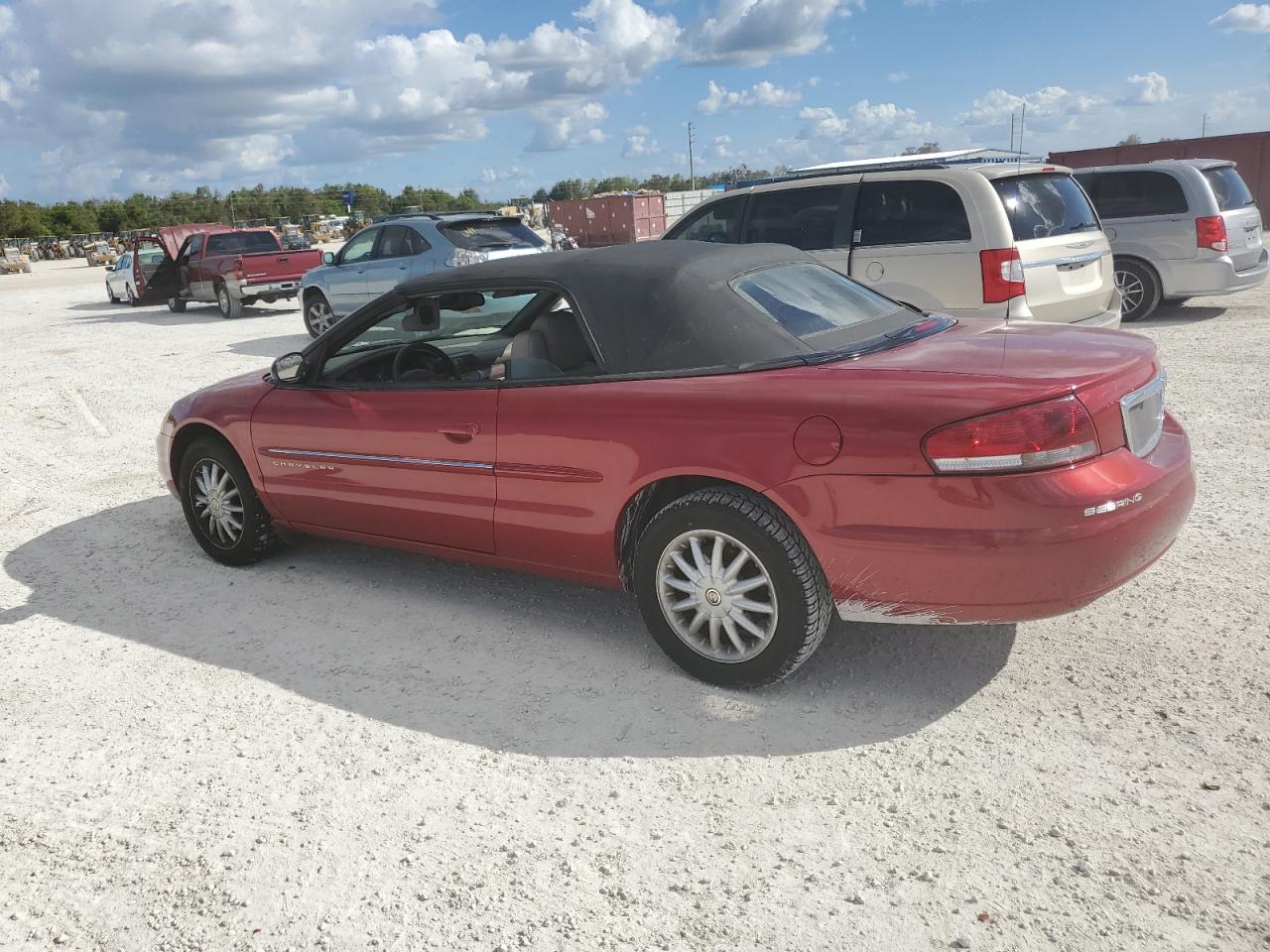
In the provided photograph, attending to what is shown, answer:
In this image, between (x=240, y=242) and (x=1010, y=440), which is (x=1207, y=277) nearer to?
(x=1010, y=440)

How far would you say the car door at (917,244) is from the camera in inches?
291

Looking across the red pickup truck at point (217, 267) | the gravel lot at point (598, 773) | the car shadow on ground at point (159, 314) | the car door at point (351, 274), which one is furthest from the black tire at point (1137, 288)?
the car shadow on ground at point (159, 314)

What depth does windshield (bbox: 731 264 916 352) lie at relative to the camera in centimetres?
368

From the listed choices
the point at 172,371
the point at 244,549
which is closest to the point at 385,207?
the point at 172,371

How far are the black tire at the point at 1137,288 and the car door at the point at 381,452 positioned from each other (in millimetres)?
9270

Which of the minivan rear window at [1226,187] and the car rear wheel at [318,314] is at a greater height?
the minivan rear window at [1226,187]

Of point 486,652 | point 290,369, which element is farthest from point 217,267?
point 486,652

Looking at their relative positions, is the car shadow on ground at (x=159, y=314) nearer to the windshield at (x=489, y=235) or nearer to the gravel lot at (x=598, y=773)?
the windshield at (x=489, y=235)

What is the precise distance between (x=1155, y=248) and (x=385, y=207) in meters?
74.8

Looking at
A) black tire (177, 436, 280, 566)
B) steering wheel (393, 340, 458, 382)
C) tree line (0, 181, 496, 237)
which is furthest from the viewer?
tree line (0, 181, 496, 237)

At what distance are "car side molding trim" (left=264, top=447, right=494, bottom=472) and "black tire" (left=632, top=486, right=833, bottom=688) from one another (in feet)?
2.86

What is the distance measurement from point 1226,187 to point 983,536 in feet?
32.8

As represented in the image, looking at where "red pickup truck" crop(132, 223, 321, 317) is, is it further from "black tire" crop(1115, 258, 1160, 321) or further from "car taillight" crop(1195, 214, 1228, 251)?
"car taillight" crop(1195, 214, 1228, 251)

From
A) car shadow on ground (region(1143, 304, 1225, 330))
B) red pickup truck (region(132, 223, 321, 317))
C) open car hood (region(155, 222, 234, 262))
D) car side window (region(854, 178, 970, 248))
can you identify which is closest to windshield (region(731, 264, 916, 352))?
car side window (region(854, 178, 970, 248))
